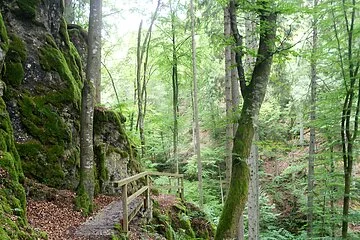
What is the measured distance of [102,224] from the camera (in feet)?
19.5

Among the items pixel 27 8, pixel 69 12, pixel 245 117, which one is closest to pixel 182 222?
pixel 245 117

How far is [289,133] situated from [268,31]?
17.5m

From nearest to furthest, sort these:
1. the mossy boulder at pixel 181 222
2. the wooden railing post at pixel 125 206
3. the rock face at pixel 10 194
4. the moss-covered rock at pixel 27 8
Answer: the rock face at pixel 10 194 → the wooden railing post at pixel 125 206 → the moss-covered rock at pixel 27 8 → the mossy boulder at pixel 181 222

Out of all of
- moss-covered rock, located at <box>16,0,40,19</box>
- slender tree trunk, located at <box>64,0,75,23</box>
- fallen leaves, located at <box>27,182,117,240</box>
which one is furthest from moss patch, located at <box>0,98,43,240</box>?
slender tree trunk, located at <box>64,0,75,23</box>

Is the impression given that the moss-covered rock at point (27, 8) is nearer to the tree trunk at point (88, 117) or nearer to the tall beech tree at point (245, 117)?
the tree trunk at point (88, 117)

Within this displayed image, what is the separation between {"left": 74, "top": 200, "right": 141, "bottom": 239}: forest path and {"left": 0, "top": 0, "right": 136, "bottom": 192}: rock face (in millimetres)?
1157

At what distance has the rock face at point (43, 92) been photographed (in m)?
6.67

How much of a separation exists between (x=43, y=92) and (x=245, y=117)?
4966 mm

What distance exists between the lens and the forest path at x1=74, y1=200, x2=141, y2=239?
17.4 ft

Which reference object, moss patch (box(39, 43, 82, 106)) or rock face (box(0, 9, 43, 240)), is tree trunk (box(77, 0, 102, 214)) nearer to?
moss patch (box(39, 43, 82, 106))

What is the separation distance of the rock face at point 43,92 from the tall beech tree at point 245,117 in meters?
4.10

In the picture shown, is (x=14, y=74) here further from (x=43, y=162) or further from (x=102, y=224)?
(x=102, y=224)

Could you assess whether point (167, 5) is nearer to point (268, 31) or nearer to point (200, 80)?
point (200, 80)

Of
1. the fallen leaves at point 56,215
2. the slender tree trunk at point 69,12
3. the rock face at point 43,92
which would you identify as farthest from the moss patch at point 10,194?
the slender tree trunk at point 69,12
